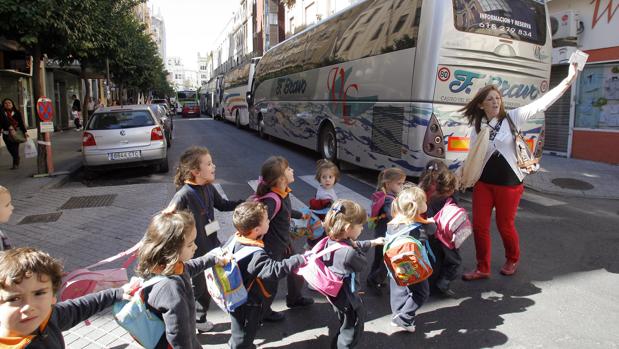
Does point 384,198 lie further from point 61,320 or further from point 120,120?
point 120,120

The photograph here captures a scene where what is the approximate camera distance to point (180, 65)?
170 meters

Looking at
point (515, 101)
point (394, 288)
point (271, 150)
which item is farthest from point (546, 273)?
point (271, 150)

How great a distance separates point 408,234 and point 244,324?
4.06 feet

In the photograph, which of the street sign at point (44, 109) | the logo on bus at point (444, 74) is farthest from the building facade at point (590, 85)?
the street sign at point (44, 109)

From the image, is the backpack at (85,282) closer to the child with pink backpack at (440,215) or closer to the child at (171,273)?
the child at (171,273)

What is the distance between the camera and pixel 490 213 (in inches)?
160

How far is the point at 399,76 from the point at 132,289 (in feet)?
19.4

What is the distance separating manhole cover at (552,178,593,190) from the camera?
28.2 ft

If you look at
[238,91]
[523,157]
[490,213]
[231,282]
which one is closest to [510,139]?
[523,157]

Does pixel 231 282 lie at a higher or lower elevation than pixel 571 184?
higher

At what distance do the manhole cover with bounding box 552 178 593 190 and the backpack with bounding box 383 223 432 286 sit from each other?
23.3 ft

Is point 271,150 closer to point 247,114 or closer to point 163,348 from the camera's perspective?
point 247,114

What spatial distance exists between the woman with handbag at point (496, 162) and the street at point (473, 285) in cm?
49

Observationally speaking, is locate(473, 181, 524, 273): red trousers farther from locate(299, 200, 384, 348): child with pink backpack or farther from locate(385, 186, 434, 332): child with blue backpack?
locate(299, 200, 384, 348): child with pink backpack
